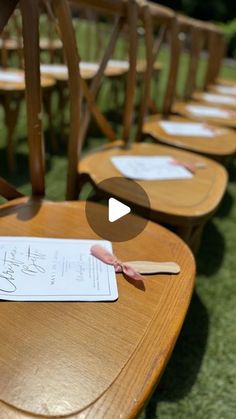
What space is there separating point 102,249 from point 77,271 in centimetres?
7

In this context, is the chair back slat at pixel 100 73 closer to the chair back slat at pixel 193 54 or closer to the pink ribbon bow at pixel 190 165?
the pink ribbon bow at pixel 190 165

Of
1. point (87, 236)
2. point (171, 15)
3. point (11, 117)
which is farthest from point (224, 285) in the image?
point (11, 117)

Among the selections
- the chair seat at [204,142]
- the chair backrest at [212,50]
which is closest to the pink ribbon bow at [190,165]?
the chair seat at [204,142]

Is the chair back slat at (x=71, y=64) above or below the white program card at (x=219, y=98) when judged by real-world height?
above

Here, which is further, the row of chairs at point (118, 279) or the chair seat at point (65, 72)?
the chair seat at point (65, 72)

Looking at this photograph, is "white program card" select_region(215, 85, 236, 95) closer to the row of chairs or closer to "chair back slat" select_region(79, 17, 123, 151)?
the row of chairs

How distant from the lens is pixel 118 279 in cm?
63

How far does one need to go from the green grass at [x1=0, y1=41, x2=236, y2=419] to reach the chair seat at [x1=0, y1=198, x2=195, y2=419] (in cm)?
39

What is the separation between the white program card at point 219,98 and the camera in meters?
2.28

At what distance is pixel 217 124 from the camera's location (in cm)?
174

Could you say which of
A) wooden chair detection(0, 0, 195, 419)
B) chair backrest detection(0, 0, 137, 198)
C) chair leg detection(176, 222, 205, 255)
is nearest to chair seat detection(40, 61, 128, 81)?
chair backrest detection(0, 0, 137, 198)

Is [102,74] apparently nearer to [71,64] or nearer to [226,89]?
[71,64]

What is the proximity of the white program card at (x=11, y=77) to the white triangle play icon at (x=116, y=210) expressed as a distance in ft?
3.86

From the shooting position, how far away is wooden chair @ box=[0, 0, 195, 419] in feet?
1.41
